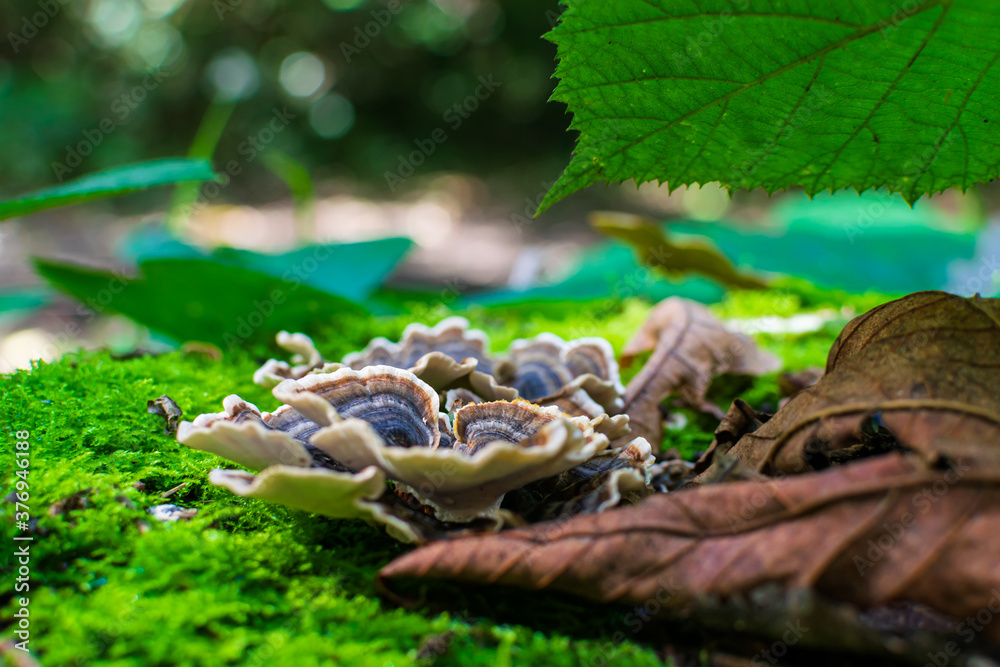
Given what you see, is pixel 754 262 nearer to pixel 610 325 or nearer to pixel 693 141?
pixel 610 325

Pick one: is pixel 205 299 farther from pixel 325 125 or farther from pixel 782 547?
pixel 325 125

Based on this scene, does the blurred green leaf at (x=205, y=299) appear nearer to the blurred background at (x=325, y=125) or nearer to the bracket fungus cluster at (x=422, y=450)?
the bracket fungus cluster at (x=422, y=450)

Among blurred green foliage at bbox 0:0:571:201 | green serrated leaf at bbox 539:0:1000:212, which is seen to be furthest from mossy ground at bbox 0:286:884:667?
blurred green foliage at bbox 0:0:571:201

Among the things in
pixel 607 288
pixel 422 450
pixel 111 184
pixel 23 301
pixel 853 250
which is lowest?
pixel 23 301

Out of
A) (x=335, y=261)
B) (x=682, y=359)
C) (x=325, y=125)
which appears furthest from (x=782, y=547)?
(x=325, y=125)

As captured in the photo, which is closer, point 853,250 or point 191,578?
point 191,578

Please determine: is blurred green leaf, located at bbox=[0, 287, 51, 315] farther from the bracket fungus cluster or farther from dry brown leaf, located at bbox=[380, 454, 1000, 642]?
dry brown leaf, located at bbox=[380, 454, 1000, 642]

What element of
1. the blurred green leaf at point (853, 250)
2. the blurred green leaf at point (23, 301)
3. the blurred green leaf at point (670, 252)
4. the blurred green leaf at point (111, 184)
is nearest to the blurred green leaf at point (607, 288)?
the blurred green leaf at point (670, 252)
